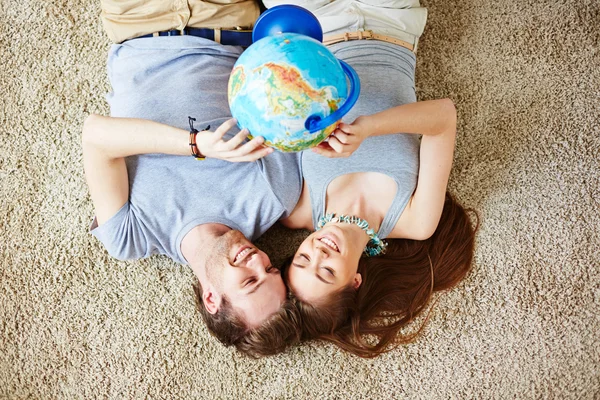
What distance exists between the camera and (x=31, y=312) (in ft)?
5.27

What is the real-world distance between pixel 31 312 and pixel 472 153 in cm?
161

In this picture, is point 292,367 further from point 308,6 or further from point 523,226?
point 308,6

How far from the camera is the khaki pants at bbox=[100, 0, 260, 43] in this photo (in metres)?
1.50

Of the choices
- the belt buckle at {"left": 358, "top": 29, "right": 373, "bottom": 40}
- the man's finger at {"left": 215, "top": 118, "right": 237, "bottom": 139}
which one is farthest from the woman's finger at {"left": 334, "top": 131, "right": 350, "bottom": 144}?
the belt buckle at {"left": 358, "top": 29, "right": 373, "bottom": 40}

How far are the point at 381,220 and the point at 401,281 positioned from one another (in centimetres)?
23

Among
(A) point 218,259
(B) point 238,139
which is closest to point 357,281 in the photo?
(A) point 218,259

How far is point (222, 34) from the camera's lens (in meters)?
1.60

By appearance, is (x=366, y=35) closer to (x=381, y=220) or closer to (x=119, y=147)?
(x=381, y=220)

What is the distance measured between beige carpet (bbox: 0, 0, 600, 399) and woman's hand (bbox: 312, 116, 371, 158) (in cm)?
62

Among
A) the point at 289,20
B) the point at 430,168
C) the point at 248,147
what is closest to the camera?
the point at 248,147

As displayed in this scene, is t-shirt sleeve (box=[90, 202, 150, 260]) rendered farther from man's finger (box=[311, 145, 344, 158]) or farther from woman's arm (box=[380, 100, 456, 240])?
woman's arm (box=[380, 100, 456, 240])

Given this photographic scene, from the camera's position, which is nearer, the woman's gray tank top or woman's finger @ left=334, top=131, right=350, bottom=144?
woman's finger @ left=334, top=131, right=350, bottom=144

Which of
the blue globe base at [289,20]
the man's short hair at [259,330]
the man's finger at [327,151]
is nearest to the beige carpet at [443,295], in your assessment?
the man's short hair at [259,330]

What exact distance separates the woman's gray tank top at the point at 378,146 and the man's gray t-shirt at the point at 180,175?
3.4 inches
